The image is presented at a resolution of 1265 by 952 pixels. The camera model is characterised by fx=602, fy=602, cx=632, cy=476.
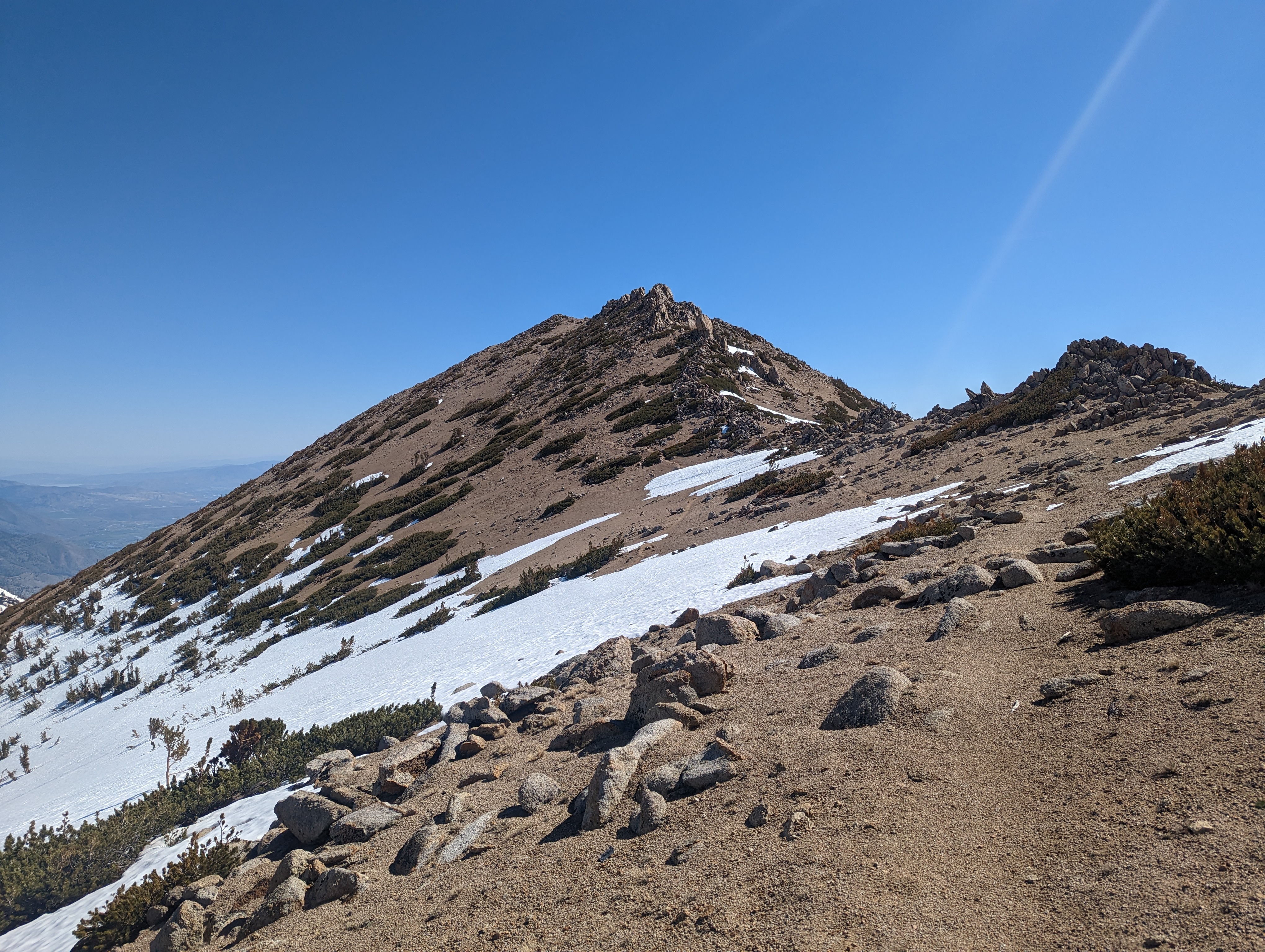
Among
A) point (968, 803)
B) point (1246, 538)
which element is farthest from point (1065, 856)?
point (1246, 538)

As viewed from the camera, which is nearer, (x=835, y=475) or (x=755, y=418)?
(x=835, y=475)

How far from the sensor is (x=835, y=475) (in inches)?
797

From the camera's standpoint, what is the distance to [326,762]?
8.90 metres

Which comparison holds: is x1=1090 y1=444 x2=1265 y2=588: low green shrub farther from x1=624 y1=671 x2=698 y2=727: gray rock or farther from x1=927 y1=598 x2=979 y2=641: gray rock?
x1=624 y1=671 x2=698 y2=727: gray rock

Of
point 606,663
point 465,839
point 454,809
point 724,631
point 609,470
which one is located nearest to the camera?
point 465,839

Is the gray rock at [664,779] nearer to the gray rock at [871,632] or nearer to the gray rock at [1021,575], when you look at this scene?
the gray rock at [871,632]

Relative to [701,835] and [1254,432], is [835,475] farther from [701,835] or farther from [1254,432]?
[701,835]

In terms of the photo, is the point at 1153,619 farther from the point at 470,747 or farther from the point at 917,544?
the point at 470,747

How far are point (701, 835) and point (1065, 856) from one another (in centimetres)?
205

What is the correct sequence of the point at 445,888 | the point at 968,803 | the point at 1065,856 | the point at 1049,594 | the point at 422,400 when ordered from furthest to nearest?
the point at 422,400, the point at 1049,594, the point at 445,888, the point at 968,803, the point at 1065,856

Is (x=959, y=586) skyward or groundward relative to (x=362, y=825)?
skyward

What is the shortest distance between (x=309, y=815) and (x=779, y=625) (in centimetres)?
602

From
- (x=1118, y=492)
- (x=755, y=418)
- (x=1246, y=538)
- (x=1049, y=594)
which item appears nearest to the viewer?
(x=1246, y=538)

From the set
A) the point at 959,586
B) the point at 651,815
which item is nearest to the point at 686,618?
the point at 959,586
